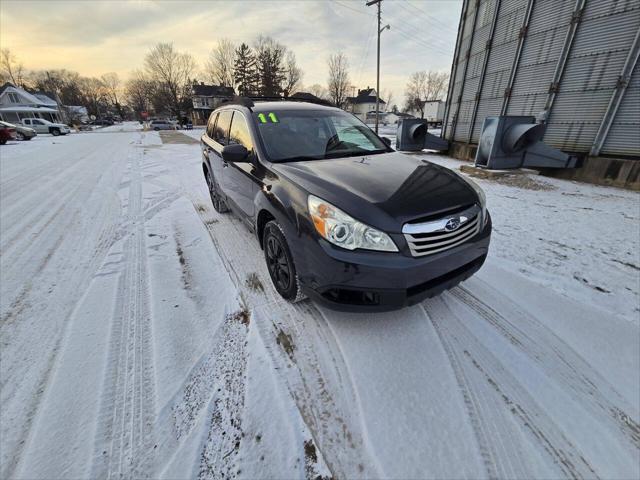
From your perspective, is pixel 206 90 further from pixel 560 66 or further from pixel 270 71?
pixel 560 66

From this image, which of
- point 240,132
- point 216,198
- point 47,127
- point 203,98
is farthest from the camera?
point 203,98

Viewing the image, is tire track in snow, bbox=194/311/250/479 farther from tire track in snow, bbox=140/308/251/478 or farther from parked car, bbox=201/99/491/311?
parked car, bbox=201/99/491/311

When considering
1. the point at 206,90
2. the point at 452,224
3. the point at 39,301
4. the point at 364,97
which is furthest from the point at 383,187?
the point at 364,97

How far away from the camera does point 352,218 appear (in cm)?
183

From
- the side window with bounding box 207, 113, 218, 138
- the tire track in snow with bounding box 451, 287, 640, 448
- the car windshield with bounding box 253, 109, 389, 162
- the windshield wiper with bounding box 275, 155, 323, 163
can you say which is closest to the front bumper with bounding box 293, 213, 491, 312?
the tire track in snow with bounding box 451, 287, 640, 448

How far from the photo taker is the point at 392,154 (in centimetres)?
305

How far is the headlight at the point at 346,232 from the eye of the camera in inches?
71.0

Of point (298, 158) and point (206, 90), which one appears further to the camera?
point (206, 90)

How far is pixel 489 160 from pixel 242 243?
7.45 m

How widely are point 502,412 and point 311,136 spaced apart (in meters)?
2.81

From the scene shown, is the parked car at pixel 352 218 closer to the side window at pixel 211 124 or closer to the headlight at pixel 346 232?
the headlight at pixel 346 232

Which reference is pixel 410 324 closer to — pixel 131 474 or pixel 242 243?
pixel 131 474

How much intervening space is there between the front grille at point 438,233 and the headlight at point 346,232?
0.49ft

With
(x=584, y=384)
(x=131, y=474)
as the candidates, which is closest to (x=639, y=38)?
(x=584, y=384)
